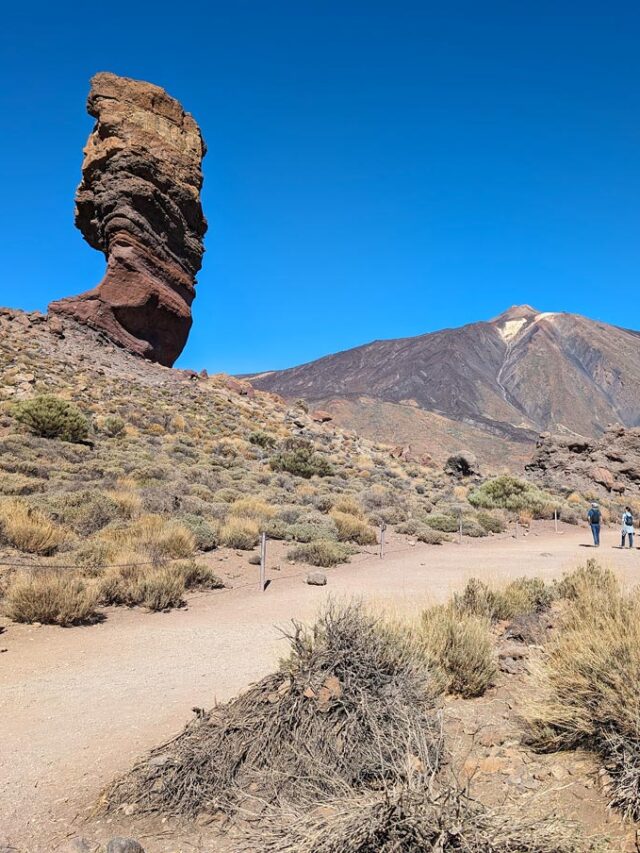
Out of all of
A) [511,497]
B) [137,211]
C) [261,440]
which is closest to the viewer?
[511,497]

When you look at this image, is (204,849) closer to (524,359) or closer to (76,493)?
(76,493)

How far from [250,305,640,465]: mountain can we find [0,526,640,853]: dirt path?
69634 millimetres

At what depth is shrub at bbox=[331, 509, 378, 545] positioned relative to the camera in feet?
45.9

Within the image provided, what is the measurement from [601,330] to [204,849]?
207m

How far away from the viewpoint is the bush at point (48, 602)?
662cm

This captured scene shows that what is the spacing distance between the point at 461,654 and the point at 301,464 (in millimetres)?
17260

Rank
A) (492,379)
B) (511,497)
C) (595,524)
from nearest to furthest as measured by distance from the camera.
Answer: (595,524)
(511,497)
(492,379)

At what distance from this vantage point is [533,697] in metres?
3.86

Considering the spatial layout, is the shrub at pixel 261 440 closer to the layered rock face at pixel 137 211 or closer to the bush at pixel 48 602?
the layered rock face at pixel 137 211

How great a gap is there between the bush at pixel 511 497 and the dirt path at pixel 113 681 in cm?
1232

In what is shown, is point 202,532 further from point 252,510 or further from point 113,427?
point 113,427

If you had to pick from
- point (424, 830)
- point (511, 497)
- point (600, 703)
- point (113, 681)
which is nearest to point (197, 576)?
point (113, 681)

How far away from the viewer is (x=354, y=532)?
14094 millimetres

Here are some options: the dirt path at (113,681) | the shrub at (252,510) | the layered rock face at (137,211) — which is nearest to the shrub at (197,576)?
the dirt path at (113,681)
